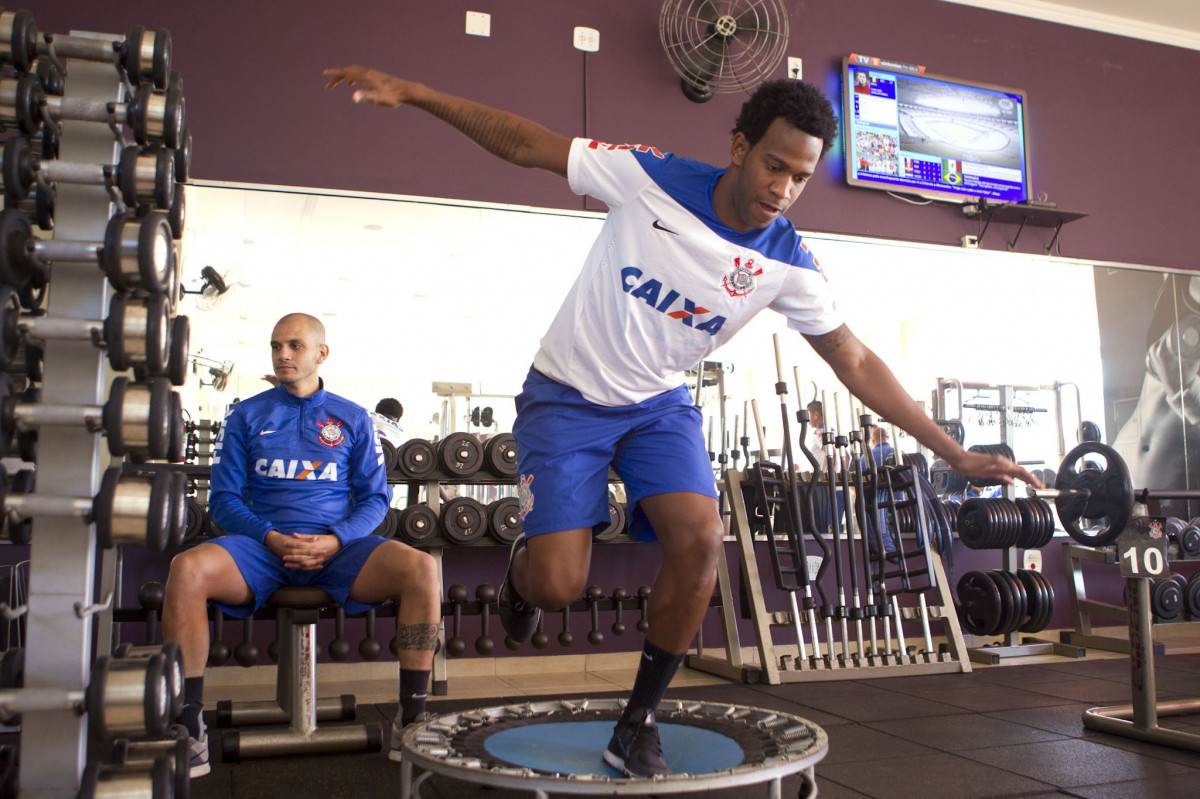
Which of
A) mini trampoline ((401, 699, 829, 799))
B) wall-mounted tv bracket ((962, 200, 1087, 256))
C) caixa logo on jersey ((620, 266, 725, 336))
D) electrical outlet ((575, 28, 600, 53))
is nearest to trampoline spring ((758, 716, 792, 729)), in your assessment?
mini trampoline ((401, 699, 829, 799))

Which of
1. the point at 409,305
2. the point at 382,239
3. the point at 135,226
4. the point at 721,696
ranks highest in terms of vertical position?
the point at 382,239

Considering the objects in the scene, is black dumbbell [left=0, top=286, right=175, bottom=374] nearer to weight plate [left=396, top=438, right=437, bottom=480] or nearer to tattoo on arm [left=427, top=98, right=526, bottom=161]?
tattoo on arm [left=427, top=98, right=526, bottom=161]

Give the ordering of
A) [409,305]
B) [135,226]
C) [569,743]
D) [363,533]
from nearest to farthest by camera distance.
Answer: [135,226], [569,743], [363,533], [409,305]

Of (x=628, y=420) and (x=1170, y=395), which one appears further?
(x=1170, y=395)

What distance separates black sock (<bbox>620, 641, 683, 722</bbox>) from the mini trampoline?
0.12 metres

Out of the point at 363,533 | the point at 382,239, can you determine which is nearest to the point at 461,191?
the point at 382,239

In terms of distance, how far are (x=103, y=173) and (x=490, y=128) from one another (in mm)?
850

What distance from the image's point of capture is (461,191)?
4402 mm

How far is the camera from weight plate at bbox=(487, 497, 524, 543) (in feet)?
12.5

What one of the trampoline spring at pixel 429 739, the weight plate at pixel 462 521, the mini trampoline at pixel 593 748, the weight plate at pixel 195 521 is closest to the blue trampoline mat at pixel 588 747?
the mini trampoline at pixel 593 748

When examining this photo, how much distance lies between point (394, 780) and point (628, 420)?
3.35 feet

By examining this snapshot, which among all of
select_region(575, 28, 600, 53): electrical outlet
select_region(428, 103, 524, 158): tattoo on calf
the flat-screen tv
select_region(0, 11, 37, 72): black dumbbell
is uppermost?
select_region(575, 28, 600, 53): electrical outlet

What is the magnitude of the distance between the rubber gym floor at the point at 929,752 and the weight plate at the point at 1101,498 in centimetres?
60

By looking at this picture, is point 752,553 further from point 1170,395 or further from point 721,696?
point 1170,395
